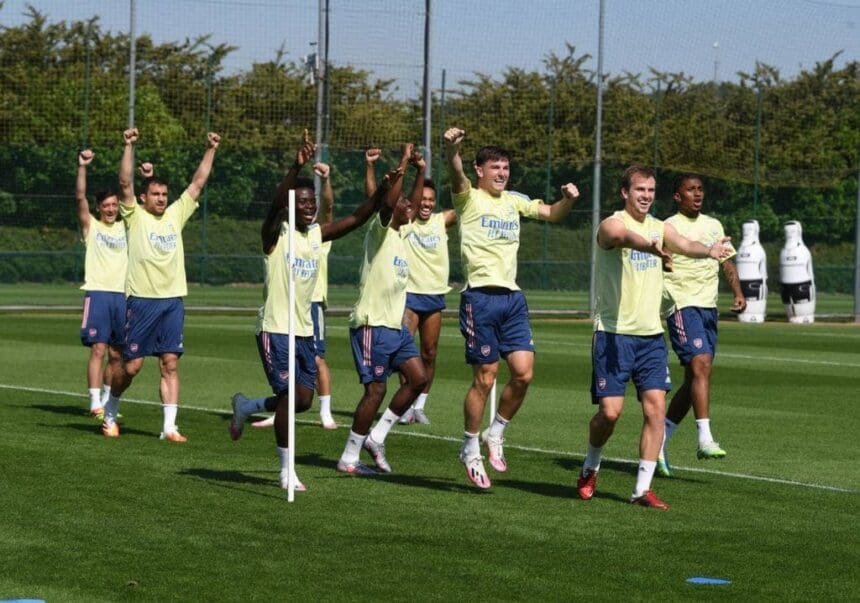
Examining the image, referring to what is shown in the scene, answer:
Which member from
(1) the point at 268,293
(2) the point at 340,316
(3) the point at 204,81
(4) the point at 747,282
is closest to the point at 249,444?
(1) the point at 268,293

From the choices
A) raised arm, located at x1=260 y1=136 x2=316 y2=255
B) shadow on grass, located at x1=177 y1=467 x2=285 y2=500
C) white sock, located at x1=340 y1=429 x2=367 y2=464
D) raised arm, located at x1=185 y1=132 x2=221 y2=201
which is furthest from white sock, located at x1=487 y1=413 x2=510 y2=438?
raised arm, located at x1=185 y1=132 x2=221 y2=201

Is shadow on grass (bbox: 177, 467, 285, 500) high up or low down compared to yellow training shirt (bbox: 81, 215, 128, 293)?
down

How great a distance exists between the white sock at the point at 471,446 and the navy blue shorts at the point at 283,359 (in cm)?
114

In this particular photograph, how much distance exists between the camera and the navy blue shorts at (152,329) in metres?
15.0

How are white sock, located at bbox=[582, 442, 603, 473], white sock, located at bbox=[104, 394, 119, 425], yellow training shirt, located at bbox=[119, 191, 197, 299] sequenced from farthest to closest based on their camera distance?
yellow training shirt, located at bbox=[119, 191, 197, 299] < white sock, located at bbox=[104, 394, 119, 425] < white sock, located at bbox=[582, 442, 603, 473]

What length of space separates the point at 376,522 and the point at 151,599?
2.48m

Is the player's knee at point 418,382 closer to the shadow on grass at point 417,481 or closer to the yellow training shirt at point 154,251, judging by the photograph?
the shadow on grass at point 417,481

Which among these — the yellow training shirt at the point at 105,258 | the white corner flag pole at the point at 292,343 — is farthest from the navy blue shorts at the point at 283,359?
the yellow training shirt at the point at 105,258

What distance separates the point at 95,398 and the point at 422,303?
10.6 ft

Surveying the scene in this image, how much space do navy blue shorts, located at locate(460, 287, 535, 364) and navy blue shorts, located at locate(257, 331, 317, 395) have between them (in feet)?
4.69

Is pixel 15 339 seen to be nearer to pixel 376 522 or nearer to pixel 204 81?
pixel 204 81

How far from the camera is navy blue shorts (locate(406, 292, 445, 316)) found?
53.9ft

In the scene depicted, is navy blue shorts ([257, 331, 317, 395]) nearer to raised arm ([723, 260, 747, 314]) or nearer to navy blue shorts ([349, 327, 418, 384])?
navy blue shorts ([349, 327, 418, 384])

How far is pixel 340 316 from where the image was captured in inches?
1490
